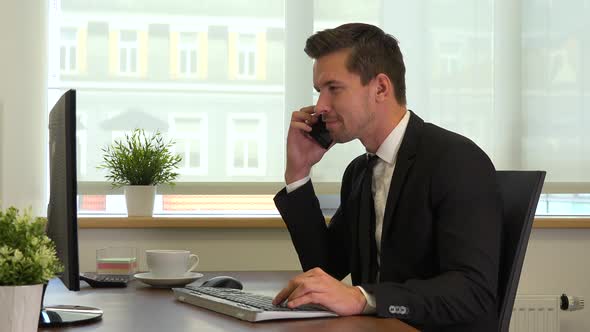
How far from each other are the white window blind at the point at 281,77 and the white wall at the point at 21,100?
0.12 metres

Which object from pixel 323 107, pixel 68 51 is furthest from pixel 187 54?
pixel 323 107

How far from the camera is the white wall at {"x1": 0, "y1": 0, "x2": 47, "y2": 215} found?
9.46 feet

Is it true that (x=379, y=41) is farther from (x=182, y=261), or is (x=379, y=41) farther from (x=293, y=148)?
(x=182, y=261)

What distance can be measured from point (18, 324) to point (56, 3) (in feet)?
7.33

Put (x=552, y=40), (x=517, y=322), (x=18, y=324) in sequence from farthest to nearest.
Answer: (x=552, y=40) < (x=517, y=322) < (x=18, y=324)

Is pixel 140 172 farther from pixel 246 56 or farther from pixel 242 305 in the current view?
pixel 242 305

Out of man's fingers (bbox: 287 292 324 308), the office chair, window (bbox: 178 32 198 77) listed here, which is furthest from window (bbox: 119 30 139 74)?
man's fingers (bbox: 287 292 324 308)

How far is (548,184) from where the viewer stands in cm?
321

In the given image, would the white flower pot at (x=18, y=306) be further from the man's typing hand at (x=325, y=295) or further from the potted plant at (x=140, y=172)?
the potted plant at (x=140, y=172)

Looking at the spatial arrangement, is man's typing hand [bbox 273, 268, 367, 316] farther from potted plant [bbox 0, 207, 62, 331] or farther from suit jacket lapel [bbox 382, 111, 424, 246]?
potted plant [bbox 0, 207, 62, 331]

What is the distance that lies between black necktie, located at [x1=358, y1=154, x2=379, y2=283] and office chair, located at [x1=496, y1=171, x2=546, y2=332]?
0.30 m

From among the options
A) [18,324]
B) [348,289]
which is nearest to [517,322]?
[348,289]

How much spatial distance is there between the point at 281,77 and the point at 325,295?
5.92 feet

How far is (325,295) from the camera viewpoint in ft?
4.78
